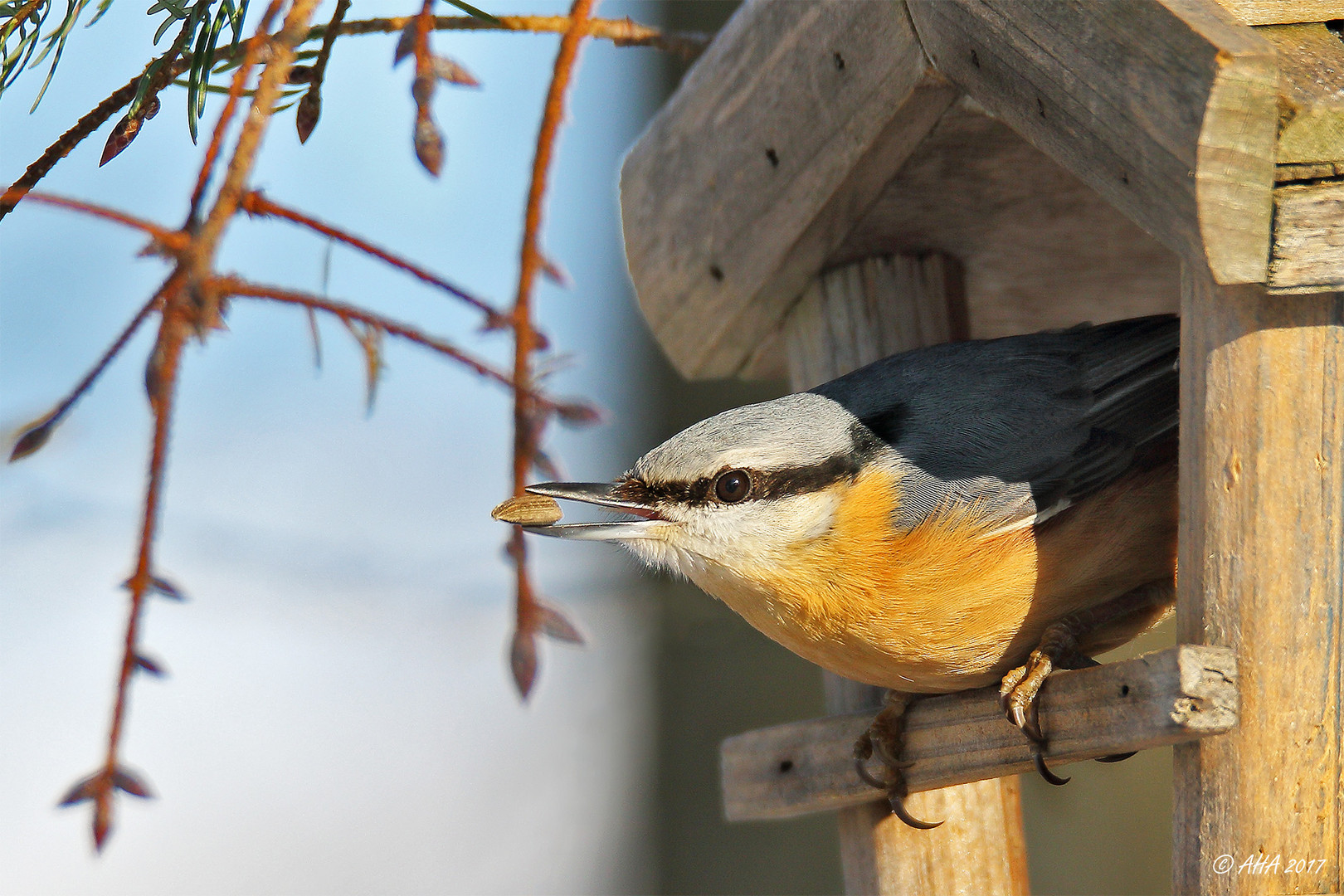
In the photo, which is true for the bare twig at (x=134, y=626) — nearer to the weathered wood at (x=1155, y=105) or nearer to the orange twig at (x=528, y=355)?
the orange twig at (x=528, y=355)

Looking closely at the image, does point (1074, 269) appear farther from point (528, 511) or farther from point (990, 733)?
point (528, 511)

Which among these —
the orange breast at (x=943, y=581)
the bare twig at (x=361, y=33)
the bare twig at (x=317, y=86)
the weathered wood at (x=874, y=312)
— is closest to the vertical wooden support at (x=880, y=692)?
the weathered wood at (x=874, y=312)

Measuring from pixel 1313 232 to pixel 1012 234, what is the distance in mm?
958

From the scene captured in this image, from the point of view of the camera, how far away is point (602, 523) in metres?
1.64

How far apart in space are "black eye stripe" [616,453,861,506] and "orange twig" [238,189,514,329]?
2.05 feet

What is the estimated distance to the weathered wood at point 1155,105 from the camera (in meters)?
1.14

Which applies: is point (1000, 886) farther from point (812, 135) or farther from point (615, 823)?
point (615, 823)

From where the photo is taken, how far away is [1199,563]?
1.29 meters

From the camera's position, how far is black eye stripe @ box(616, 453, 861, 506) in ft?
A: 5.51

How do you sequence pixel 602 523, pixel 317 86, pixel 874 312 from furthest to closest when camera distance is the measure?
pixel 874 312 → pixel 602 523 → pixel 317 86

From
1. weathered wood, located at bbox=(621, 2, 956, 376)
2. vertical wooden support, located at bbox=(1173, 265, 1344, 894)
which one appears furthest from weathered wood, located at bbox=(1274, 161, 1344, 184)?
weathered wood, located at bbox=(621, 2, 956, 376)

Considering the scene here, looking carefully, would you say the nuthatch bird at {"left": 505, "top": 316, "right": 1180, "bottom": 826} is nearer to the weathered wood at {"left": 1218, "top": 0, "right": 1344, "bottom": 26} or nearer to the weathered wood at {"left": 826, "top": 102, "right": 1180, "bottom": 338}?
the weathered wood at {"left": 826, "top": 102, "right": 1180, "bottom": 338}

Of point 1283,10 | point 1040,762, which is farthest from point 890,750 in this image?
point 1283,10

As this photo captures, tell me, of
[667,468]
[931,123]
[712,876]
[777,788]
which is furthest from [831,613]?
[712,876]
